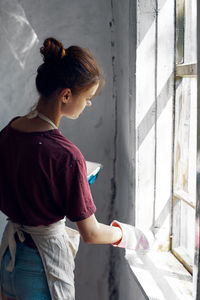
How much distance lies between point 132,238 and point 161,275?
0.64 feet

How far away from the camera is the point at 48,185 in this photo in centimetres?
110

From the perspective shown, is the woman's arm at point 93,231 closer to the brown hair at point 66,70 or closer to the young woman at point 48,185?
the young woman at point 48,185

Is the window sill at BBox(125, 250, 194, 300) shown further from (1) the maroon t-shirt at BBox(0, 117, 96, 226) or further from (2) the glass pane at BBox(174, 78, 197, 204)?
(1) the maroon t-shirt at BBox(0, 117, 96, 226)

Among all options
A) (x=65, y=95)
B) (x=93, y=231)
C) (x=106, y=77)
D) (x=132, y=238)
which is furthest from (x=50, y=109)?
(x=106, y=77)

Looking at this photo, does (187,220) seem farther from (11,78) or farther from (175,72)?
(11,78)

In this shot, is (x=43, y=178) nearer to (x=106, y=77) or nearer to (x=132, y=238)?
(x=132, y=238)

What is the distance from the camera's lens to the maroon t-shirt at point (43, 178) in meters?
1.08

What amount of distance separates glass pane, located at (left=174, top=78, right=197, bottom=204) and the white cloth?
1.52 feet

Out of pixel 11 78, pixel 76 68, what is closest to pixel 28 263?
pixel 76 68

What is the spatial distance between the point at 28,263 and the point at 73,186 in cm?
28

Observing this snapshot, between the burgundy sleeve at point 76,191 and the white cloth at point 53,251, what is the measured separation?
0.36 feet

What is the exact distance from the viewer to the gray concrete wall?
166 centimetres

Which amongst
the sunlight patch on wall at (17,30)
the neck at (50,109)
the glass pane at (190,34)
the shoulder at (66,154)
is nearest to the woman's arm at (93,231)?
the shoulder at (66,154)

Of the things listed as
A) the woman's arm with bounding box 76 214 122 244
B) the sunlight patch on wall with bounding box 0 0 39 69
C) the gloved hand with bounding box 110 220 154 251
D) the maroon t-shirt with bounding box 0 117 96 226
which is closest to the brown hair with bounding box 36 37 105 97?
the maroon t-shirt with bounding box 0 117 96 226
